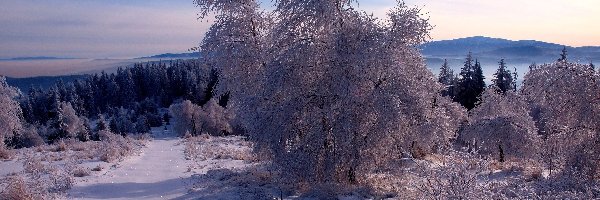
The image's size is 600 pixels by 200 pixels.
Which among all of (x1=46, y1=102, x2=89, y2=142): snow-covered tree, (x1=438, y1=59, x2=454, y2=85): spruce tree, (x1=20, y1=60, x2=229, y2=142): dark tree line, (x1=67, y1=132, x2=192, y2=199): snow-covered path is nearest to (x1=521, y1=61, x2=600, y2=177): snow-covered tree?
(x1=67, y1=132, x2=192, y2=199): snow-covered path

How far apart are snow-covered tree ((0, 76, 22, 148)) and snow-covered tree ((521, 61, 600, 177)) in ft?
71.6

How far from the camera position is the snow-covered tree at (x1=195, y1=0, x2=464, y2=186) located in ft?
43.8

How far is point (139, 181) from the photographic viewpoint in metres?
17.4

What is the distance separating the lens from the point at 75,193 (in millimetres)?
15031

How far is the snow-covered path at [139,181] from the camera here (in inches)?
599

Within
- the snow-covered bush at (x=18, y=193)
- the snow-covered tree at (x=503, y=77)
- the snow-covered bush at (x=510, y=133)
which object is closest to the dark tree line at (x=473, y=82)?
the snow-covered tree at (x=503, y=77)

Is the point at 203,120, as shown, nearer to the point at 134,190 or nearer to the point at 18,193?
the point at 134,190

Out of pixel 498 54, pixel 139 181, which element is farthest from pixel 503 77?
pixel 139 181

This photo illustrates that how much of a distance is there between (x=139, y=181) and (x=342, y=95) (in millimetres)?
8073

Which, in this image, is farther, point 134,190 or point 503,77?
point 503,77

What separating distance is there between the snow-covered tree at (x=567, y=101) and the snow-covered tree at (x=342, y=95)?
10.1 feet

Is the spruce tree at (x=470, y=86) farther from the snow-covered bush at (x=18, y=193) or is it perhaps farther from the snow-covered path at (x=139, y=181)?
the snow-covered bush at (x=18, y=193)

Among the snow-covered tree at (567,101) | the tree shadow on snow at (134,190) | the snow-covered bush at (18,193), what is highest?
the snow-covered tree at (567,101)

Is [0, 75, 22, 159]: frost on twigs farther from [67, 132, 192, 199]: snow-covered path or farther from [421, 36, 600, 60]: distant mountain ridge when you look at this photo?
[421, 36, 600, 60]: distant mountain ridge
